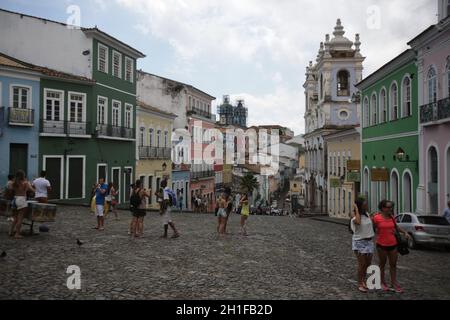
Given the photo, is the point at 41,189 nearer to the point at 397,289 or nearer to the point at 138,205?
the point at 138,205

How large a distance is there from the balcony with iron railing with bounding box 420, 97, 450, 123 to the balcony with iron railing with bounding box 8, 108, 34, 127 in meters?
17.9

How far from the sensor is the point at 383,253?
7.86 m

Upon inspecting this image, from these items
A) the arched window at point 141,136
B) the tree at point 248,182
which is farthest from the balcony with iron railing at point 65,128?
the tree at point 248,182

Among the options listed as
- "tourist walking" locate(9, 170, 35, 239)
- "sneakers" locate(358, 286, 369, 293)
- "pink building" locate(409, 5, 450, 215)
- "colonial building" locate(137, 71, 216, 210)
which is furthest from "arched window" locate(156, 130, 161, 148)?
"sneakers" locate(358, 286, 369, 293)

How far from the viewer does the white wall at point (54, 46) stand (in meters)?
26.3

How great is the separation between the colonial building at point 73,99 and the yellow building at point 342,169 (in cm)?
1480

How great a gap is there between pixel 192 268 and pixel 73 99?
18730 mm

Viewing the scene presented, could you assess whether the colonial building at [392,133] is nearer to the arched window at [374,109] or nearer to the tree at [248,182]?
the arched window at [374,109]

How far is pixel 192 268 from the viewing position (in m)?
9.59

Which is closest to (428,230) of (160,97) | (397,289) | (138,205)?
(397,289)

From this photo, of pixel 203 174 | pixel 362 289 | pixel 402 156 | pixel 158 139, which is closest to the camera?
pixel 362 289

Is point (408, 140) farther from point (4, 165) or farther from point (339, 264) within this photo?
point (4, 165)

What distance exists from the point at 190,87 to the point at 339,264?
3811cm

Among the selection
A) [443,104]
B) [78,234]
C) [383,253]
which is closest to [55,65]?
[78,234]
